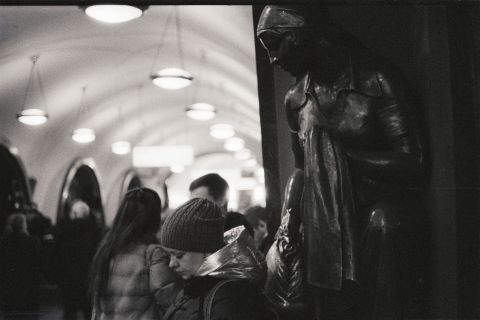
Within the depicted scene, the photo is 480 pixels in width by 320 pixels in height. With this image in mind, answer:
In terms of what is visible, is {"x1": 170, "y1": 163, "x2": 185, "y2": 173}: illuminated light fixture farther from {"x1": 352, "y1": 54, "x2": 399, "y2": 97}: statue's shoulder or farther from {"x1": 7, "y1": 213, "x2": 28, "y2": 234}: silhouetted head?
{"x1": 352, "y1": 54, "x2": 399, "y2": 97}: statue's shoulder

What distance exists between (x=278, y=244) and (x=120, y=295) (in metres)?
0.96

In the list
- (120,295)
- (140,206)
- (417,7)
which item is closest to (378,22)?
Result: (417,7)

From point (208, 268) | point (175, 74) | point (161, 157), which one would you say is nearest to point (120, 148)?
point (161, 157)

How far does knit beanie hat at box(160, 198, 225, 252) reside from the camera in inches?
154

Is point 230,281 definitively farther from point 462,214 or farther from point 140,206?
point 462,214

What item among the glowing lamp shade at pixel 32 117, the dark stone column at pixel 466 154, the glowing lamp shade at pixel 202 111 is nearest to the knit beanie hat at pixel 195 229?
the glowing lamp shade at pixel 202 111

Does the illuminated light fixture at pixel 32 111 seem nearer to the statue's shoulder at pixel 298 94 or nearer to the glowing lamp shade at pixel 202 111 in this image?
the glowing lamp shade at pixel 202 111

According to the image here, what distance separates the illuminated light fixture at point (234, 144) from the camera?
16.0ft

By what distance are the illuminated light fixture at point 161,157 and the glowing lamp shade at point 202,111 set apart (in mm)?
253

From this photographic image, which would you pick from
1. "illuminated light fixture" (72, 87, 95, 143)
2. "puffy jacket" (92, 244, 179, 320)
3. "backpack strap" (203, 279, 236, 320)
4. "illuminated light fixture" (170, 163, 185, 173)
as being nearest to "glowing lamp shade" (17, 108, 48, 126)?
"illuminated light fixture" (72, 87, 95, 143)

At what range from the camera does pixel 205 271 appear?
3.84 m

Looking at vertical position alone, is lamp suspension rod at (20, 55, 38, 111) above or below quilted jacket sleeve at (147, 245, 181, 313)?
above

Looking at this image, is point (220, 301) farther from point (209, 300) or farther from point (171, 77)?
point (171, 77)

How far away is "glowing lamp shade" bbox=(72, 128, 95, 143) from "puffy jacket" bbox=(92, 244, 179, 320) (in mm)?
758
